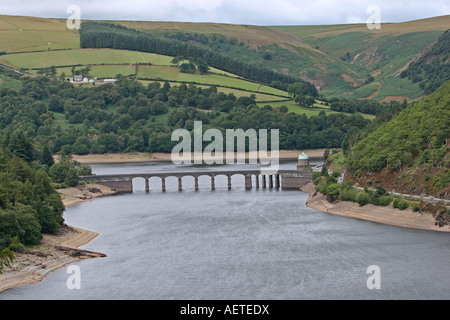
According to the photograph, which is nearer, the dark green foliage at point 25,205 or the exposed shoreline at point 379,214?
the dark green foliage at point 25,205

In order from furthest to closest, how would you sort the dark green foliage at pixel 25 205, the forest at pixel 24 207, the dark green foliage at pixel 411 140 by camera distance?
the dark green foliage at pixel 411 140 < the dark green foliage at pixel 25 205 < the forest at pixel 24 207

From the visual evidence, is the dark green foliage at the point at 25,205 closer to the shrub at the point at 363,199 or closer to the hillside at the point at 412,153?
A: the shrub at the point at 363,199

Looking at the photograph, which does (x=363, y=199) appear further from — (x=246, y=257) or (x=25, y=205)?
(x=25, y=205)

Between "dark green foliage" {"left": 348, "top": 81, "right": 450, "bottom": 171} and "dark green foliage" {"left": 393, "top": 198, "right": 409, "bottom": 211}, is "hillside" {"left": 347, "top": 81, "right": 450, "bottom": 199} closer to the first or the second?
"dark green foliage" {"left": 348, "top": 81, "right": 450, "bottom": 171}

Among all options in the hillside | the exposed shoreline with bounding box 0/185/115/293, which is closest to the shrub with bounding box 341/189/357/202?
the hillside

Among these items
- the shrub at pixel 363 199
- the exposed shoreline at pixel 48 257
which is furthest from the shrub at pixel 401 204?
the exposed shoreline at pixel 48 257
